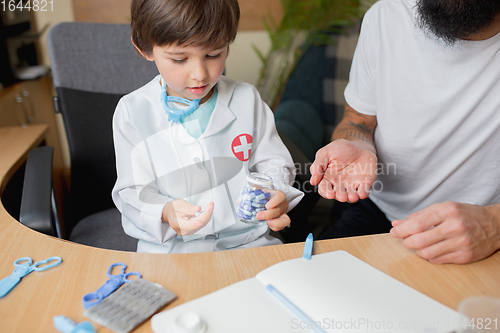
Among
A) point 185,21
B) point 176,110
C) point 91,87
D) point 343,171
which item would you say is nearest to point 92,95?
point 91,87

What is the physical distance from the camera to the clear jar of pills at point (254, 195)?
0.78 metres

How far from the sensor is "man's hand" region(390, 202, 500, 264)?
70 centimetres

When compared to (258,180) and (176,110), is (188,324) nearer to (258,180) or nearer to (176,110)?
(258,180)

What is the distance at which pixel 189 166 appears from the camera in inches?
37.6

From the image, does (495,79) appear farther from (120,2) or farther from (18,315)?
(120,2)

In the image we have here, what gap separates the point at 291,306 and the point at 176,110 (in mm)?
548

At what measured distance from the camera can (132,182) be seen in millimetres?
Result: 916

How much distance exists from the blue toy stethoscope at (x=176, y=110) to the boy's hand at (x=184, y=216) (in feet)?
0.70

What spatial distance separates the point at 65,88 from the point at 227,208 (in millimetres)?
711

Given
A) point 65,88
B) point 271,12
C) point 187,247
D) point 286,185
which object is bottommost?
point 187,247

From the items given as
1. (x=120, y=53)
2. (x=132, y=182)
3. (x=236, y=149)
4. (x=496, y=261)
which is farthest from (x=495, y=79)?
(x=120, y=53)

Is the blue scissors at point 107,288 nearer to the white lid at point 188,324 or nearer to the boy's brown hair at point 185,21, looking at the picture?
the white lid at point 188,324

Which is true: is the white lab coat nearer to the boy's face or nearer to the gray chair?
the boy's face

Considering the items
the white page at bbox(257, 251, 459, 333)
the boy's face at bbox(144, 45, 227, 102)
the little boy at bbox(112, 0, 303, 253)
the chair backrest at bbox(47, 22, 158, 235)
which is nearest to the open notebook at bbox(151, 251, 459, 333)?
the white page at bbox(257, 251, 459, 333)
